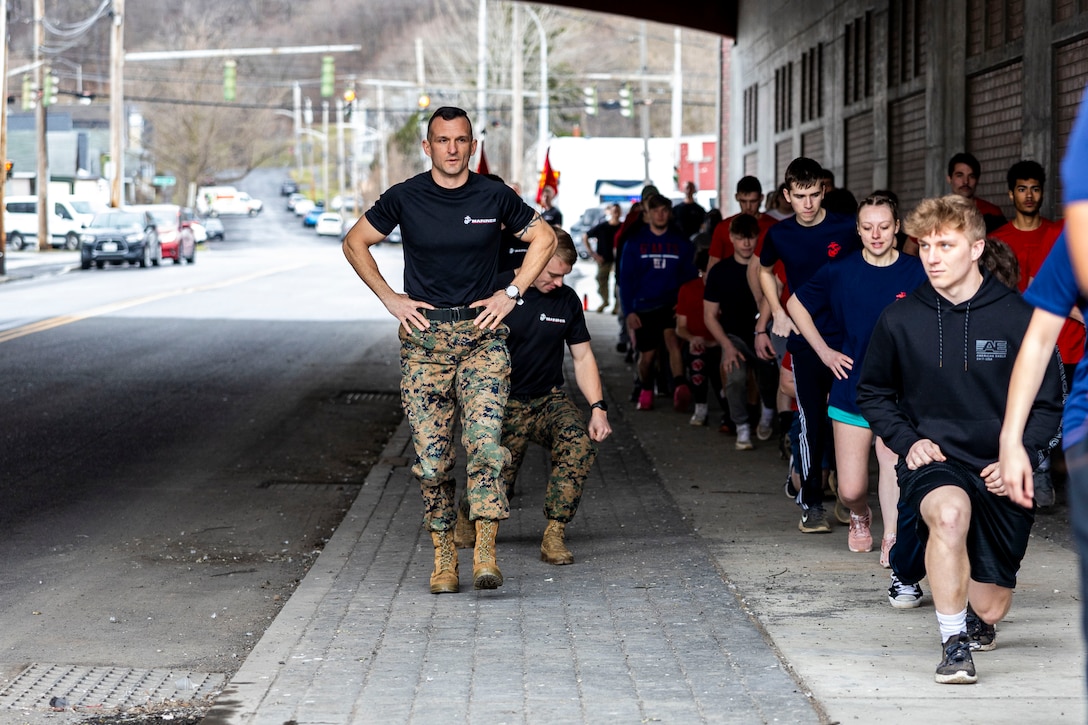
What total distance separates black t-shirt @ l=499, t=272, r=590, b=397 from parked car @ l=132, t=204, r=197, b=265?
40207 mm

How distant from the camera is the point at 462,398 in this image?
23.8 feet

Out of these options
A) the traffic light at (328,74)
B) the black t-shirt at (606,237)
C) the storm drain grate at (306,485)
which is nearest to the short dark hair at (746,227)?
the storm drain grate at (306,485)

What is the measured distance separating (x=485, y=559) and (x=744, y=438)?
203 inches

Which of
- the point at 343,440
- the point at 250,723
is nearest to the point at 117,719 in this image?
the point at 250,723

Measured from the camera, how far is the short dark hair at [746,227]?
11711 mm

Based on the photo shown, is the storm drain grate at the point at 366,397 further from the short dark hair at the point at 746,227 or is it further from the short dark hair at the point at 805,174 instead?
the short dark hair at the point at 805,174

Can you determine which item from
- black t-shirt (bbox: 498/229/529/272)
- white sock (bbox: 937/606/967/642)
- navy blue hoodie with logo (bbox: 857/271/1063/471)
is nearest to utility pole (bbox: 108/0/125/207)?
black t-shirt (bbox: 498/229/529/272)

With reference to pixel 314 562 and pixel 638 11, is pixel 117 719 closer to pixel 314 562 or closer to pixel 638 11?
pixel 314 562

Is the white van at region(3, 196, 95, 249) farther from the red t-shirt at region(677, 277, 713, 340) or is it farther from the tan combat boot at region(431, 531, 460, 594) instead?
the tan combat boot at region(431, 531, 460, 594)

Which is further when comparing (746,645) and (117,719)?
(746,645)

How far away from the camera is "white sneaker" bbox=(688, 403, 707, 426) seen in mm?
13508

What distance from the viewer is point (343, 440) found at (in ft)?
43.0

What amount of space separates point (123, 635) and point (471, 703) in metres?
2.10

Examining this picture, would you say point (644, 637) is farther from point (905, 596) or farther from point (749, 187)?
point (749, 187)
